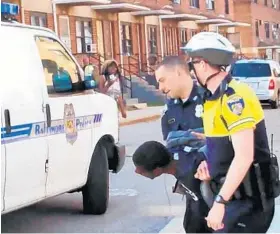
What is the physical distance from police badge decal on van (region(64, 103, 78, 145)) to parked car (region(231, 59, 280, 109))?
18.6 metres

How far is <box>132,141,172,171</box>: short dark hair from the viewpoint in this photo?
4.37m

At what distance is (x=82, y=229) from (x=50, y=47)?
1766mm

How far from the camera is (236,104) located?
3.76 meters

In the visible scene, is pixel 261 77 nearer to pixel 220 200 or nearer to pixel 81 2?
pixel 81 2

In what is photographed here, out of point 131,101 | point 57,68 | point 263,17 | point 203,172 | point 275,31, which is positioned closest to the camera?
point 203,172

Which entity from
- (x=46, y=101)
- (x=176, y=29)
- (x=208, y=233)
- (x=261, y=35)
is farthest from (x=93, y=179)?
(x=261, y=35)

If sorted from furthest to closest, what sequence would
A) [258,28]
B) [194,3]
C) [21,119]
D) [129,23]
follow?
[258,28]
[194,3]
[129,23]
[21,119]

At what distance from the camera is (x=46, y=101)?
21.9 ft

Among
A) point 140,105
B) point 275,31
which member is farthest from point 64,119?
point 275,31

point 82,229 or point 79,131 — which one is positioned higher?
A: point 79,131

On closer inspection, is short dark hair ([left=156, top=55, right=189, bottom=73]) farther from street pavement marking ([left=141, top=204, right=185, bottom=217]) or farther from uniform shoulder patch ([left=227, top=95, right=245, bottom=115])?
street pavement marking ([left=141, top=204, right=185, bottom=217])

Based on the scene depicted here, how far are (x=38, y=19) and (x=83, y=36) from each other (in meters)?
3.44

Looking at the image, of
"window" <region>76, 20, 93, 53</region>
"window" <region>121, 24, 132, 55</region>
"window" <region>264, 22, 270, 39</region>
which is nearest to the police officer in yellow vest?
"window" <region>76, 20, 93, 53</region>

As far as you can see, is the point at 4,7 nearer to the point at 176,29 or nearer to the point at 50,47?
the point at 50,47
